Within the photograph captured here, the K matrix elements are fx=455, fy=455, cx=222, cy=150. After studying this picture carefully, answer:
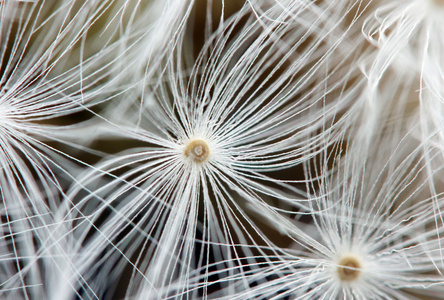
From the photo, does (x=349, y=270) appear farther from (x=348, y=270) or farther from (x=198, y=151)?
(x=198, y=151)

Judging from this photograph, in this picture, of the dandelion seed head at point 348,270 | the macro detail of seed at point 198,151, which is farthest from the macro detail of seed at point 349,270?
the macro detail of seed at point 198,151

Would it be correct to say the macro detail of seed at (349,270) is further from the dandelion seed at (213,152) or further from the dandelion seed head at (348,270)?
the dandelion seed at (213,152)

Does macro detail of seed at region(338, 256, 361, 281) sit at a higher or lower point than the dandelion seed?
lower

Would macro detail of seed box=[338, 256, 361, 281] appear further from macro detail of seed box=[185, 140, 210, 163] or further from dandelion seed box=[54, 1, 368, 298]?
macro detail of seed box=[185, 140, 210, 163]

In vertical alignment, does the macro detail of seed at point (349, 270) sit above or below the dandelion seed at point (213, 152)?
below

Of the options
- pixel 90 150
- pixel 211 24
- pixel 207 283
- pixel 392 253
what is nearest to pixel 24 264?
pixel 90 150

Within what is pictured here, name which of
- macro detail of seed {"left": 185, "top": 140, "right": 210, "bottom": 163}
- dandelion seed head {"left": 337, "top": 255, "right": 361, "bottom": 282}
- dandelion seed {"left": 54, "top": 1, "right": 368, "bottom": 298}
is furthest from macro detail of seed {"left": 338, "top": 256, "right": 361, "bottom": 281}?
macro detail of seed {"left": 185, "top": 140, "right": 210, "bottom": 163}

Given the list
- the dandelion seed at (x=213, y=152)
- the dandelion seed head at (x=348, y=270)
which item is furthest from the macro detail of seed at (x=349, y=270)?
the dandelion seed at (x=213, y=152)

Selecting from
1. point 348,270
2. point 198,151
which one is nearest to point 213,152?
point 198,151
